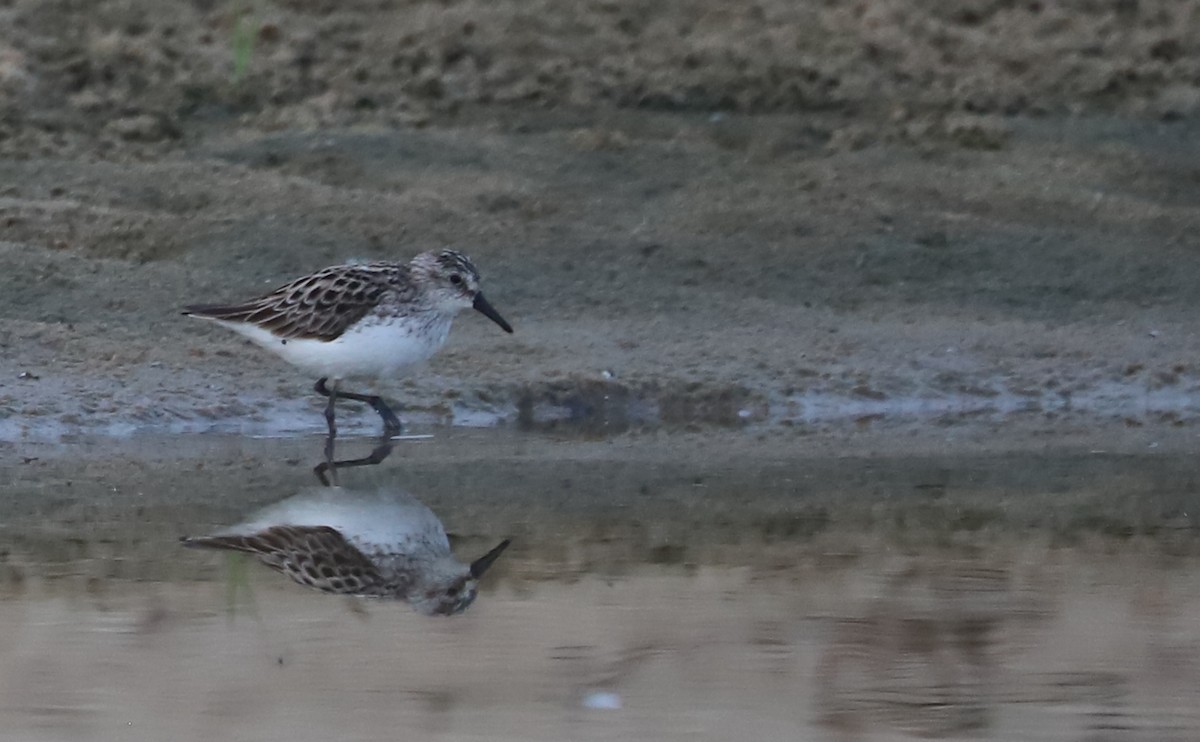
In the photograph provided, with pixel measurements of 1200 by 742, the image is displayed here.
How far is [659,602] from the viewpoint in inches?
232

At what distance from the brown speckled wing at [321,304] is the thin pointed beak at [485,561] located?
7.88ft

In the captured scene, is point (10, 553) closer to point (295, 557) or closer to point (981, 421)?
point (295, 557)

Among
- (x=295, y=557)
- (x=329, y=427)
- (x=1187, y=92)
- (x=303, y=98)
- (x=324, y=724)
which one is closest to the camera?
(x=324, y=724)

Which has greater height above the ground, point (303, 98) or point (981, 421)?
point (303, 98)

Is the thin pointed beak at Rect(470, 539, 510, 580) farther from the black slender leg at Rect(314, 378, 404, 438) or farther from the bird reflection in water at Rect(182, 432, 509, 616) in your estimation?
the black slender leg at Rect(314, 378, 404, 438)

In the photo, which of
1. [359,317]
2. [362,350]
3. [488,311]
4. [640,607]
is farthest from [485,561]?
[488,311]

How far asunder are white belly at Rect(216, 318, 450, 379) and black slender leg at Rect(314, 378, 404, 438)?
0.11 metres

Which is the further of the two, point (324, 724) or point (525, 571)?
point (525, 571)

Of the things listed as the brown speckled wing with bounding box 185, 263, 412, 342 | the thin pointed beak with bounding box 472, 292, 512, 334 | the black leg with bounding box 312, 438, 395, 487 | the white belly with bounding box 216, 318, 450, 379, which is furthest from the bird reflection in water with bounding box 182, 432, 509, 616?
the thin pointed beak with bounding box 472, 292, 512, 334

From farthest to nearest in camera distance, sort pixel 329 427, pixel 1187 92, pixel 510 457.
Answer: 1. pixel 1187 92
2. pixel 329 427
3. pixel 510 457

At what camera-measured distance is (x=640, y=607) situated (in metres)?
5.79

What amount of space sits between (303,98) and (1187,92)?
18.4ft

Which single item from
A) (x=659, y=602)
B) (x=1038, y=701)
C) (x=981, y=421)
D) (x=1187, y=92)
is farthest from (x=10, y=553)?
(x=1187, y=92)

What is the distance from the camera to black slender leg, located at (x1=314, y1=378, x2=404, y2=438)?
8.92 m
